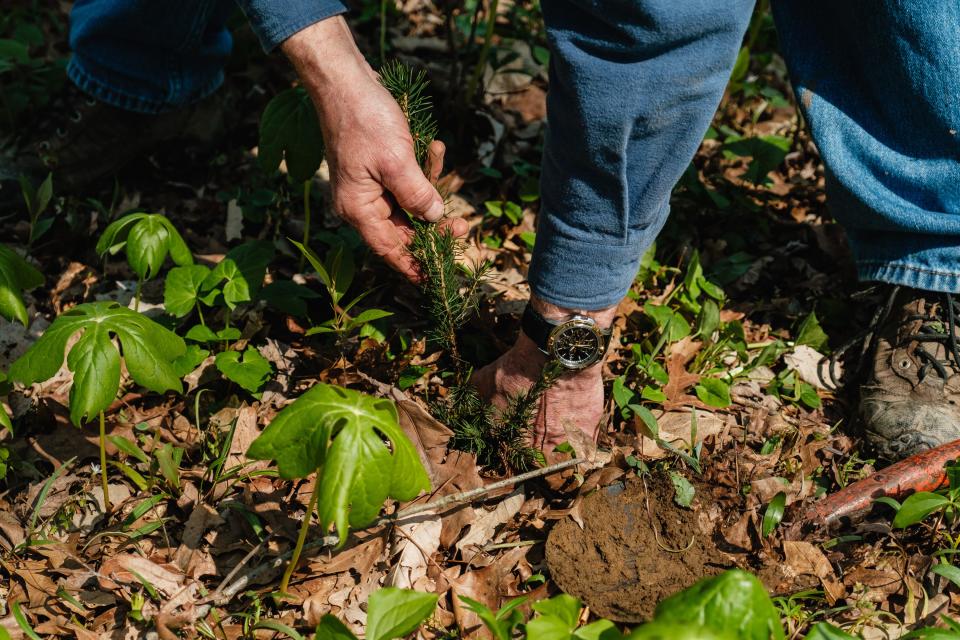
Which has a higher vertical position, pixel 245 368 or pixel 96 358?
pixel 96 358

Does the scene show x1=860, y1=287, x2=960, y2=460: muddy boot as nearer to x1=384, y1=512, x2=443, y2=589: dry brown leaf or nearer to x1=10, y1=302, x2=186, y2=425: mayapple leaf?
x1=384, y1=512, x2=443, y2=589: dry brown leaf

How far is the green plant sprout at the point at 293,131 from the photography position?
211cm

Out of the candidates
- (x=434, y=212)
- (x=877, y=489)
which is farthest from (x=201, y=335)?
(x=877, y=489)

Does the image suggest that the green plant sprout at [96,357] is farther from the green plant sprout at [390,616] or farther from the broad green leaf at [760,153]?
the broad green leaf at [760,153]

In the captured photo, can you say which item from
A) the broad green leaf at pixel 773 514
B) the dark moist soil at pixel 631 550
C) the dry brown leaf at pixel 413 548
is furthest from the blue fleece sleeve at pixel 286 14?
the broad green leaf at pixel 773 514

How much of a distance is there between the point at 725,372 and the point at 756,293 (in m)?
0.47

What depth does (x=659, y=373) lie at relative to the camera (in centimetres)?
233

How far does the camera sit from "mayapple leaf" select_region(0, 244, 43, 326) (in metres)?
1.87

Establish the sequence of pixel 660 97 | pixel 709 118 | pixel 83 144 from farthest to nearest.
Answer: pixel 83 144 → pixel 709 118 → pixel 660 97

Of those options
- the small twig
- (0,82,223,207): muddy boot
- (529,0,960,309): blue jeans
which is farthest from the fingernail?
(0,82,223,207): muddy boot

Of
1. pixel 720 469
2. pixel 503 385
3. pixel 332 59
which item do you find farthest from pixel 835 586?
pixel 332 59

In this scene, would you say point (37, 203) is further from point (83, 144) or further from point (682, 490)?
point (682, 490)

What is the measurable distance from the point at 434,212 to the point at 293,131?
19.2 inches

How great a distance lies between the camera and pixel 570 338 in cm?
196
